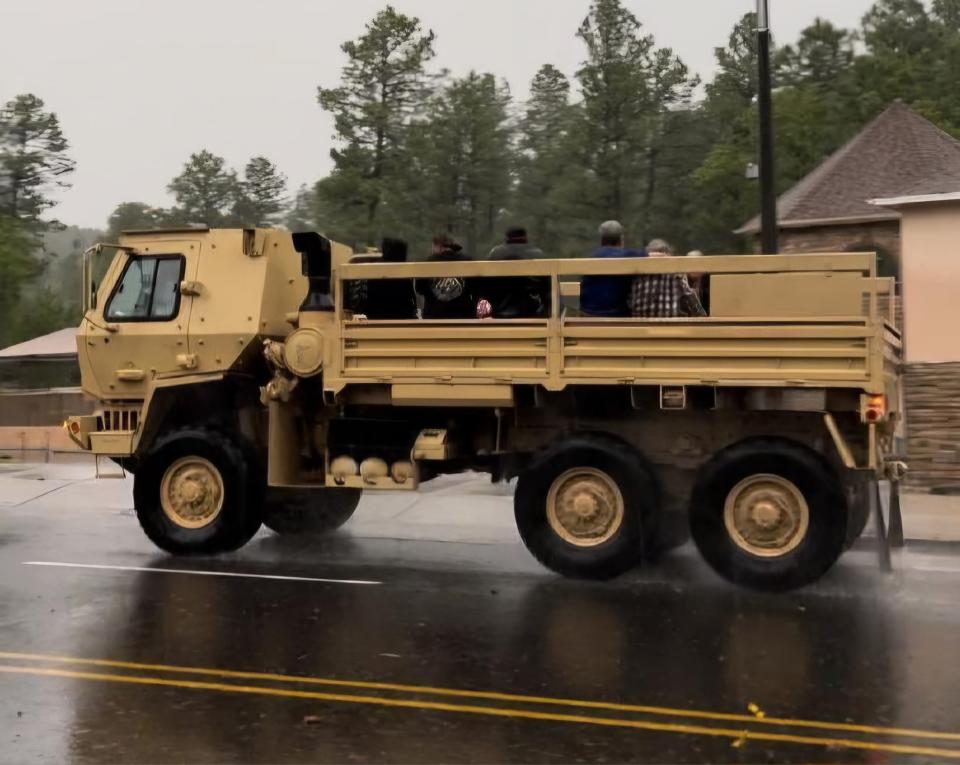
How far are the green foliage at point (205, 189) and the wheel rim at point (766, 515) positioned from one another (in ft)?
101

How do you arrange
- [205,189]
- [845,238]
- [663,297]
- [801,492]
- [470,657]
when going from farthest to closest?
[205,189] < [845,238] < [663,297] < [801,492] < [470,657]

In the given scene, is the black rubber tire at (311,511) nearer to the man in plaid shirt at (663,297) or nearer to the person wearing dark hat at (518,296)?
the person wearing dark hat at (518,296)

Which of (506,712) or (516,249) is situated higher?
(516,249)

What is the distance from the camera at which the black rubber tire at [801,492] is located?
8578mm

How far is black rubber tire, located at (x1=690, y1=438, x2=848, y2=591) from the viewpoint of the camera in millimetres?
8578

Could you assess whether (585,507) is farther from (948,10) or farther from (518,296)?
(948,10)

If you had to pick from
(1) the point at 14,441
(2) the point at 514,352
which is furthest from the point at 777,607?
(1) the point at 14,441

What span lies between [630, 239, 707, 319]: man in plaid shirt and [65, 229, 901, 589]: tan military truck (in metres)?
0.20

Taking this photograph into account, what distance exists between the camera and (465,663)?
6777 millimetres

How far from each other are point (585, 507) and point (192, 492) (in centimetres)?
361

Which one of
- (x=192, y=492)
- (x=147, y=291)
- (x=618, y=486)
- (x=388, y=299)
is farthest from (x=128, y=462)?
(x=618, y=486)

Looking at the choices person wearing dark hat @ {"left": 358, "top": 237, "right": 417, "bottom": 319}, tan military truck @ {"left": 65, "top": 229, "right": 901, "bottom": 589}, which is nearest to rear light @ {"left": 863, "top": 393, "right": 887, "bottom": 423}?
tan military truck @ {"left": 65, "top": 229, "right": 901, "bottom": 589}

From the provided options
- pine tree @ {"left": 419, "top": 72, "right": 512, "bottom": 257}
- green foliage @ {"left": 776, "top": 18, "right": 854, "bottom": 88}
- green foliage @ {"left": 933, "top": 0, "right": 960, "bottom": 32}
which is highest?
green foliage @ {"left": 933, "top": 0, "right": 960, "bottom": 32}

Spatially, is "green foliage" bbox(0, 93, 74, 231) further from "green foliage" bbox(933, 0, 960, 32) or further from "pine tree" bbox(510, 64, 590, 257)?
"green foliage" bbox(933, 0, 960, 32)
